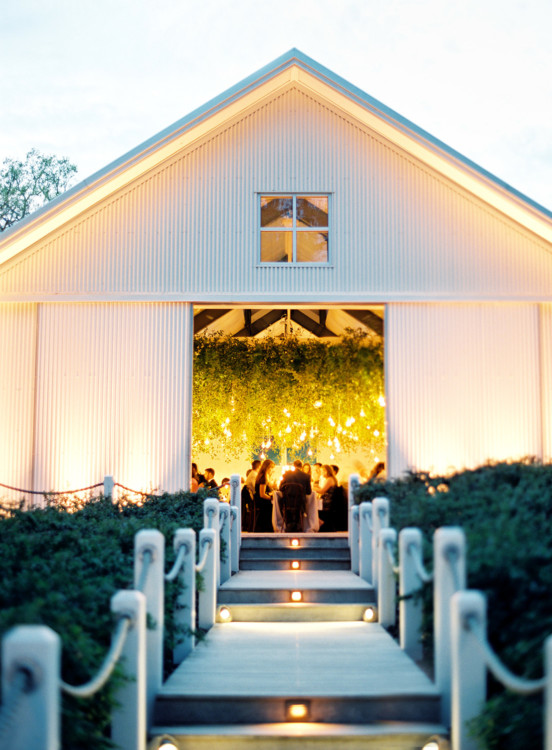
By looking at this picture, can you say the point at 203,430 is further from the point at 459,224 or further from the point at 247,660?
the point at 247,660

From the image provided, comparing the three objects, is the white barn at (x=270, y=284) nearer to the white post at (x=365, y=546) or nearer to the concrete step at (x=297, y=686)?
the white post at (x=365, y=546)

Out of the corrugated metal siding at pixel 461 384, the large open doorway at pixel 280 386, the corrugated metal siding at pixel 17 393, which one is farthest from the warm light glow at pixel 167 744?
the large open doorway at pixel 280 386

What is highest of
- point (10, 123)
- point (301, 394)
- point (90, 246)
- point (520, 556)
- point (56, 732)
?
point (10, 123)

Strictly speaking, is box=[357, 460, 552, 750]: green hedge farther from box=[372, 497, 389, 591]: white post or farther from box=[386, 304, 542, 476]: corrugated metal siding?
box=[386, 304, 542, 476]: corrugated metal siding

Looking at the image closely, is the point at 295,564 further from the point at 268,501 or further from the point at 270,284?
the point at 270,284

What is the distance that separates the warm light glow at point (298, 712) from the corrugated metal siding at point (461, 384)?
799 centimetres

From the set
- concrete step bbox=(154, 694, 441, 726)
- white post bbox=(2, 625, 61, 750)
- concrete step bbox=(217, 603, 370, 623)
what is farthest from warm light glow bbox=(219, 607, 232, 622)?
white post bbox=(2, 625, 61, 750)

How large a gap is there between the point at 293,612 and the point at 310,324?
12.0m

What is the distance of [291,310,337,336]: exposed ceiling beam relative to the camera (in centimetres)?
1934

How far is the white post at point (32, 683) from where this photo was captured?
3.02 meters

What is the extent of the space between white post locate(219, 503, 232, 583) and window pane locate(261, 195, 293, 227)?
5328 mm

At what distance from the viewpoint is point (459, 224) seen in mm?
13281

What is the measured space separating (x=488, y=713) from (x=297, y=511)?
10.1 m

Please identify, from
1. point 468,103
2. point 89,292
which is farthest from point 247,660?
point 468,103
